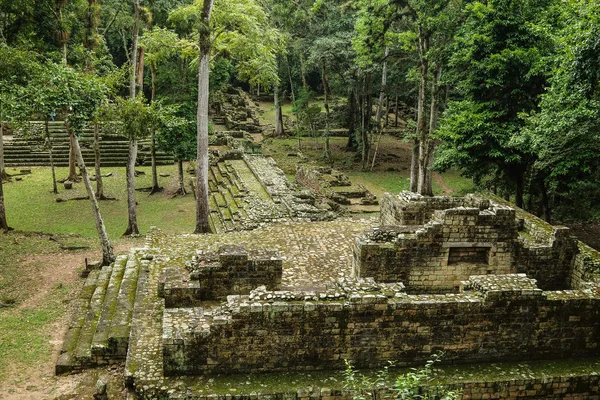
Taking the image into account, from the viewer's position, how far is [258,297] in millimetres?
8133

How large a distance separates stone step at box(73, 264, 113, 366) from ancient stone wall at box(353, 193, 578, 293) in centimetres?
573

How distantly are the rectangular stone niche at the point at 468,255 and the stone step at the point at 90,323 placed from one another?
777cm

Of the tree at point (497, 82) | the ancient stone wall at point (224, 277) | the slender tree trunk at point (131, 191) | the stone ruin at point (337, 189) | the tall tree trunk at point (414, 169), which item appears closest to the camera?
the ancient stone wall at point (224, 277)

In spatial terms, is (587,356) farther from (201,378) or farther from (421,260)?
(201,378)

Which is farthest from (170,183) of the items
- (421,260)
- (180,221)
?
(421,260)

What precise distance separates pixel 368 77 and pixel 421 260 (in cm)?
2370

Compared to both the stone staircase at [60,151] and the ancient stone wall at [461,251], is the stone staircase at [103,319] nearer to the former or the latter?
the ancient stone wall at [461,251]

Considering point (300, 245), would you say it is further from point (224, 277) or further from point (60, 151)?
point (60, 151)

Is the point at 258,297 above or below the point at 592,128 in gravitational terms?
below

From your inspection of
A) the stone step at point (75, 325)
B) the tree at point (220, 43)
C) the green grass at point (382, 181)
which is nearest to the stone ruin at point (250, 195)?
the tree at point (220, 43)

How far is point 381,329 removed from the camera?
8.26 meters

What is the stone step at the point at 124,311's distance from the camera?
390 inches

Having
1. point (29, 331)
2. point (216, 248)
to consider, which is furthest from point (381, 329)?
point (29, 331)

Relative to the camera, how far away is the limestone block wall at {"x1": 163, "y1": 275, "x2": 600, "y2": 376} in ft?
26.0
